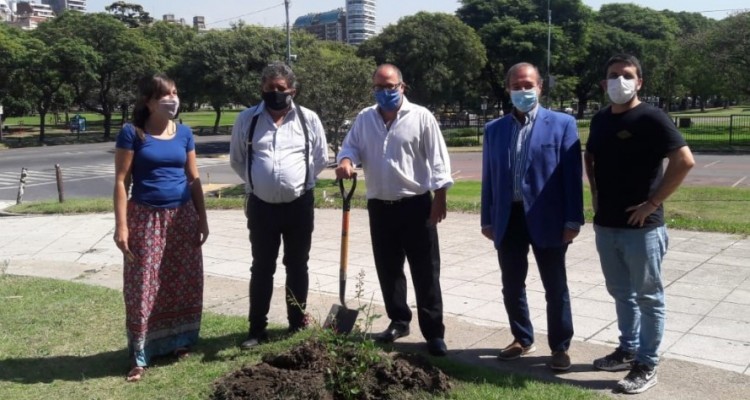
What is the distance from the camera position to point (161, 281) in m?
4.86

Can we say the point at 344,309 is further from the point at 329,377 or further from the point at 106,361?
the point at 106,361

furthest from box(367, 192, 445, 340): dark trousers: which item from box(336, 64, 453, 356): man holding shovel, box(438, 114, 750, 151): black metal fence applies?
box(438, 114, 750, 151): black metal fence

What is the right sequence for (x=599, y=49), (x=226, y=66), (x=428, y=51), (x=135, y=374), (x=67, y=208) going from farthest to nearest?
(x=599, y=49), (x=428, y=51), (x=226, y=66), (x=67, y=208), (x=135, y=374)

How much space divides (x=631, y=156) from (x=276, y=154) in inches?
87.7

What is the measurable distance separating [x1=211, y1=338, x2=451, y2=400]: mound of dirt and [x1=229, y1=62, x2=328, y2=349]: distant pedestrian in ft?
2.24

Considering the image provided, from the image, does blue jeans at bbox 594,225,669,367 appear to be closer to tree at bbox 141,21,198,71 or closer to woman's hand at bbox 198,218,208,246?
woman's hand at bbox 198,218,208,246

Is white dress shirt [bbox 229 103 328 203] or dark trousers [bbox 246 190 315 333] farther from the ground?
white dress shirt [bbox 229 103 328 203]

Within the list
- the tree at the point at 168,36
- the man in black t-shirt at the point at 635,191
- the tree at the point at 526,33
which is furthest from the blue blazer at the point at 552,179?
the tree at the point at 168,36

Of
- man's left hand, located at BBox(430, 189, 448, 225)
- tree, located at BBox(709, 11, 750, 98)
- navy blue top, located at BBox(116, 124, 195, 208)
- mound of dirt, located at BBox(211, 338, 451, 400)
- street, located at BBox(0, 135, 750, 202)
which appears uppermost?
tree, located at BBox(709, 11, 750, 98)

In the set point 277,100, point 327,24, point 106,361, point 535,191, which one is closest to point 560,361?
point 535,191

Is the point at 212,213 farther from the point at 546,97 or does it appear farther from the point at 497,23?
the point at 497,23

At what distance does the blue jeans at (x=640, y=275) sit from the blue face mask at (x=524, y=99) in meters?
0.83

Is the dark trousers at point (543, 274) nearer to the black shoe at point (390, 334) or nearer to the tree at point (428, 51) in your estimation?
the black shoe at point (390, 334)

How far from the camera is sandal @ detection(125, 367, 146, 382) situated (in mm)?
4574
